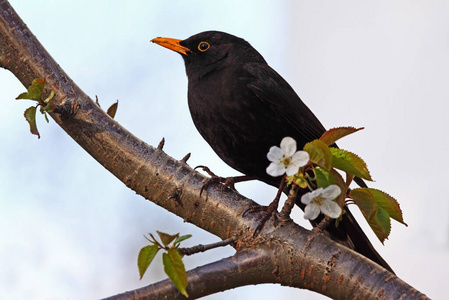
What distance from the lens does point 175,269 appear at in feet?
6.08

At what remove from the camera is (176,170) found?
2881 millimetres

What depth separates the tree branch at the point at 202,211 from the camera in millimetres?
2225

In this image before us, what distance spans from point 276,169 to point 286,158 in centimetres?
5

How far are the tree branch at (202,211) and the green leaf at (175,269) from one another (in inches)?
7.0

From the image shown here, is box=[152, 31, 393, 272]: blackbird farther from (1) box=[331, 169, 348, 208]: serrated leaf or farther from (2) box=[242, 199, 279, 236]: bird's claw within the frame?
(1) box=[331, 169, 348, 208]: serrated leaf

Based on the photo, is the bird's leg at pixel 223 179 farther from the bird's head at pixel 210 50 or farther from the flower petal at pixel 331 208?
the flower petal at pixel 331 208

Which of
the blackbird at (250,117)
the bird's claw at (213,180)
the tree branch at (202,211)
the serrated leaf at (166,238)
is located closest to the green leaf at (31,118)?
the tree branch at (202,211)

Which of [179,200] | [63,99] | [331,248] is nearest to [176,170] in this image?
[179,200]

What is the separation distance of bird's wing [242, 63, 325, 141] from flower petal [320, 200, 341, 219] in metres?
1.40

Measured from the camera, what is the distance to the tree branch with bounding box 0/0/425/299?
7.30ft

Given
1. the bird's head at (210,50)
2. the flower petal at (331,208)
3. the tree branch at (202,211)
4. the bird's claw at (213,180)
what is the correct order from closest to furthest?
the flower petal at (331,208), the tree branch at (202,211), the bird's claw at (213,180), the bird's head at (210,50)

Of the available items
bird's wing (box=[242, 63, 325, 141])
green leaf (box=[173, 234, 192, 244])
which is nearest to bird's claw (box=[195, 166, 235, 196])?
bird's wing (box=[242, 63, 325, 141])

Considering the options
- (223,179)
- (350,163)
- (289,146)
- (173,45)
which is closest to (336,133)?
(350,163)

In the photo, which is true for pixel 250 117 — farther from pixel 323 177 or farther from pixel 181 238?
pixel 181 238
